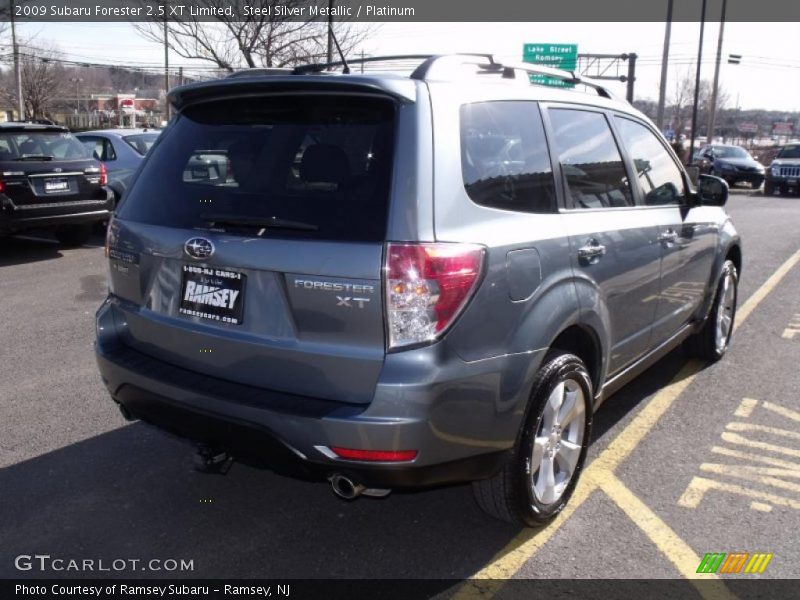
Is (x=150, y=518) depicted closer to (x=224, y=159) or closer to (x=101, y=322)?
(x=101, y=322)

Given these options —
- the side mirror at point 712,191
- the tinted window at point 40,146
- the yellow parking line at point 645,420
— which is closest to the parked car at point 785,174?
the yellow parking line at point 645,420

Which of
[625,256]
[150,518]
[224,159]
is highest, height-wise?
[224,159]

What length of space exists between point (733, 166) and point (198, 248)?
27.1 meters

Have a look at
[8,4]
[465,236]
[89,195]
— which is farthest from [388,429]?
[8,4]

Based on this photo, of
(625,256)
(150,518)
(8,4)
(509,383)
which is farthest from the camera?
(8,4)

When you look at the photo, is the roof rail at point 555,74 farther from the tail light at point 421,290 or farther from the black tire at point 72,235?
the black tire at point 72,235

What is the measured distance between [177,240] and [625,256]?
2.14 meters

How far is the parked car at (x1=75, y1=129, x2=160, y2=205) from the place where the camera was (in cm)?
1120

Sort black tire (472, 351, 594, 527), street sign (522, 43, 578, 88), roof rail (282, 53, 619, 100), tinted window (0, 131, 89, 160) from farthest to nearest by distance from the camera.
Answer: street sign (522, 43, 578, 88) → tinted window (0, 131, 89, 160) → black tire (472, 351, 594, 527) → roof rail (282, 53, 619, 100)

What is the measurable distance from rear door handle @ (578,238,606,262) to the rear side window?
1101 mm

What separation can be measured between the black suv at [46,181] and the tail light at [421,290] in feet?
25.5

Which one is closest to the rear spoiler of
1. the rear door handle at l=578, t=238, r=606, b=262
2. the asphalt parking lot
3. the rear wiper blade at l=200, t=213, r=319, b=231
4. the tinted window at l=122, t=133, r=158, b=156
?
the rear wiper blade at l=200, t=213, r=319, b=231

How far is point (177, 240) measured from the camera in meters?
2.91

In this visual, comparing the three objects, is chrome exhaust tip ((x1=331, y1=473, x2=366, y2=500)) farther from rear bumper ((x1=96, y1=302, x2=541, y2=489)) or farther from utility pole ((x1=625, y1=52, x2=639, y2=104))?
utility pole ((x1=625, y1=52, x2=639, y2=104))
